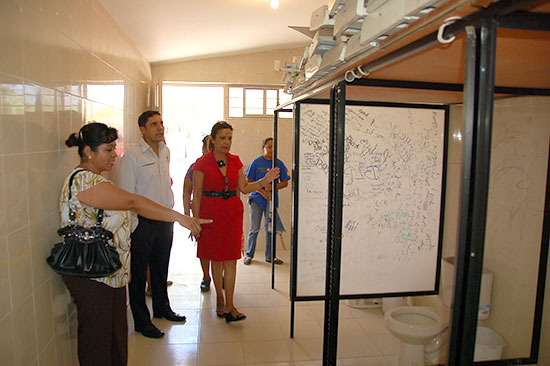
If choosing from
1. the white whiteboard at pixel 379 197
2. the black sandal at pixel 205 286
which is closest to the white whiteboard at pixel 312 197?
the white whiteboard at pixel 379 197

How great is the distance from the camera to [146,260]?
2.82 meters

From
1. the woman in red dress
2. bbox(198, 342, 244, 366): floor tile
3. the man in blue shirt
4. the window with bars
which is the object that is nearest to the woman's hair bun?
the woman in red dress

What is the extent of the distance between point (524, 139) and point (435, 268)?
0.99 m

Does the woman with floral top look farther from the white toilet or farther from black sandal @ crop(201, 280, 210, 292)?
black sandal @ crop(201, 280, 210, 292)

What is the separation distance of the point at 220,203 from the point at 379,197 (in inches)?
47.8

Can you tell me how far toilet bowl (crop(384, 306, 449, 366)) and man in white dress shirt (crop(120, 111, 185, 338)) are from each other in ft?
5.47

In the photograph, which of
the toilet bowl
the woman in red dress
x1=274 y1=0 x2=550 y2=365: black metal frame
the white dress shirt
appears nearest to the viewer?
x1=274 y1=0 x2=550 y2=365: black metal frame

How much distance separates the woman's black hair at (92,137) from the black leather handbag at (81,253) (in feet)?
0.56

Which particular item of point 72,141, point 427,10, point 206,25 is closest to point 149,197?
point 72,141

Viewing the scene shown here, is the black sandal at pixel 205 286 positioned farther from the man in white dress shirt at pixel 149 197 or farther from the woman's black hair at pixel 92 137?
the woman's black hair at pixel 92 137

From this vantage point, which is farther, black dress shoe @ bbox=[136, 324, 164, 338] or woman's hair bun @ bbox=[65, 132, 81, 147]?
black dress shoe @ bbox=[136, 324, 164, 338]

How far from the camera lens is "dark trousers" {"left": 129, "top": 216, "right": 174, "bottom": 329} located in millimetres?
2768

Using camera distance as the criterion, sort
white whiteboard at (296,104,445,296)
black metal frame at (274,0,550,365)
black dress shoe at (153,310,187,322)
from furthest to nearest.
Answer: black dress shoe at (153,310,187,322) → white whiteboard at (296,104,445,296) → black metal frame at (274,0,550,365)

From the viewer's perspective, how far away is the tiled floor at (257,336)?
259 centimetres
